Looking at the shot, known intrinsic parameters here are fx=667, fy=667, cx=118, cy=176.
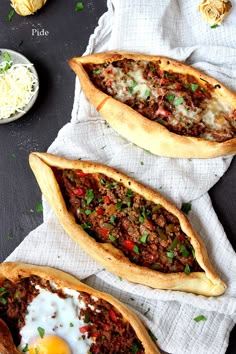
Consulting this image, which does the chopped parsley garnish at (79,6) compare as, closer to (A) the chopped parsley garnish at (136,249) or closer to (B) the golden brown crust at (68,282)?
(A) the chopped parsley garnish at (136,249)

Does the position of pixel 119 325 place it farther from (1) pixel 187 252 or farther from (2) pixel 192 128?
(2) pixel 192 128

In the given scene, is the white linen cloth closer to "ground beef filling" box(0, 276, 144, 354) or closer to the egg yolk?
"ground beef filling" box(0, 276, 144, 354)

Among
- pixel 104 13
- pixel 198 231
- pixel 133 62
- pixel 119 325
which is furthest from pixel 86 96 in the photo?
A: pixel 119 325

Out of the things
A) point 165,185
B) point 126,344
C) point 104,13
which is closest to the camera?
point 126,344

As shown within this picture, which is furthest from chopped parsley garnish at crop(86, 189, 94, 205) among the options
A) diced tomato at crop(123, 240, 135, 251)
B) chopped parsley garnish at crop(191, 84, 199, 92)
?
chopped parsley garnish at crop(191, 84, 199, 92)

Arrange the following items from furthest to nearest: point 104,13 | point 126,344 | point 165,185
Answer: point 104,13 < point 165,185 < point 126,344

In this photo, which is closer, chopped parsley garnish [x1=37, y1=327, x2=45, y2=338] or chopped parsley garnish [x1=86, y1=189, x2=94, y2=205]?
chopped parsley garnish [x1=37, y1=327, x2=45, y2=338]
